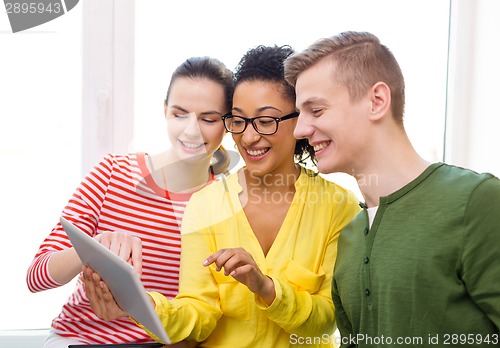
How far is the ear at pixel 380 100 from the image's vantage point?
1.36m

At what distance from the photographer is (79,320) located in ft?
5.34

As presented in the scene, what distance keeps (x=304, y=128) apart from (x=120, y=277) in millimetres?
500

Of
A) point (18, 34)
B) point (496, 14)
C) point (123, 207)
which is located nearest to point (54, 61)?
point (18, 34)


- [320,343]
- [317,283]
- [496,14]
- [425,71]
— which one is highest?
[496,14]

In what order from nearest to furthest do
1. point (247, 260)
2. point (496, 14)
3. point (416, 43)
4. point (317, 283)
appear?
point (247, 260) < point (317, 283) < point (496, 14) < point (416, 43)

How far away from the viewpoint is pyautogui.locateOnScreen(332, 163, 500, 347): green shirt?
1.18 m

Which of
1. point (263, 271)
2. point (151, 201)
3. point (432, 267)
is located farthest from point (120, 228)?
point (432, 267)

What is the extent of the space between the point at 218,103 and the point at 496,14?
3.56 feet

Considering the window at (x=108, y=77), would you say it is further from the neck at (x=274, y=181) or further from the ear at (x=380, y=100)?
the ear at (x=380, y=100)

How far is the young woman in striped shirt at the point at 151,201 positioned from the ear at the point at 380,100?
41 centimetres

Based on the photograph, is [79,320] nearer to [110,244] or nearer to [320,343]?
[110,244]

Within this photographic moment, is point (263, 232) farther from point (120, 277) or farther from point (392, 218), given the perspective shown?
point (120, 277)

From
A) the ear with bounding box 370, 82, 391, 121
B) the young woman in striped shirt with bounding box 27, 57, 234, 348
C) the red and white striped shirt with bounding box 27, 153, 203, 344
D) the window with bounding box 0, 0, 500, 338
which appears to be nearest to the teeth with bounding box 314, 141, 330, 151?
the ear with bounding box 370, 82, 391, 121

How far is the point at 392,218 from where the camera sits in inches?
51.8
